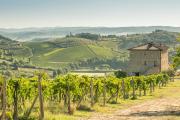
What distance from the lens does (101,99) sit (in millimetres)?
39344

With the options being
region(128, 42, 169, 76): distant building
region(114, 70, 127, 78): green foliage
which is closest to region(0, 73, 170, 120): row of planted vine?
region(114, 70, 127, 78): green foliage

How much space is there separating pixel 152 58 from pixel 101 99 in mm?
72048

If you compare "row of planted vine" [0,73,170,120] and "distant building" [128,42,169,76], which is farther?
"distant building" [128,42,169,76]

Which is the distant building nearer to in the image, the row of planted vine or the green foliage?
the green foliage

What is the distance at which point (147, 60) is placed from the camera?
359ft

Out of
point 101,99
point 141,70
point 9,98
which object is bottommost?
point 141,70

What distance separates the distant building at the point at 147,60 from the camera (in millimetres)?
108812

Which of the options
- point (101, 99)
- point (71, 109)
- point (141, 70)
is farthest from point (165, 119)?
point (141, 70)

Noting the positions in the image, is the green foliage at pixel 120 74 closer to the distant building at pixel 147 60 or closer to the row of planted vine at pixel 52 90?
the distant building at pixel 147 60

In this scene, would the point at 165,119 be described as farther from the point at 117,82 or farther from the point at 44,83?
the point at 117,82

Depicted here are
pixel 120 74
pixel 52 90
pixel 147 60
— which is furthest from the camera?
pixel 147 60

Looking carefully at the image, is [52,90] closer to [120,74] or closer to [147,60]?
[120,74]

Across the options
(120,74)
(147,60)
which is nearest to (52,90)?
(120,74)

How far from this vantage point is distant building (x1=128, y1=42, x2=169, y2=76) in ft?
357
